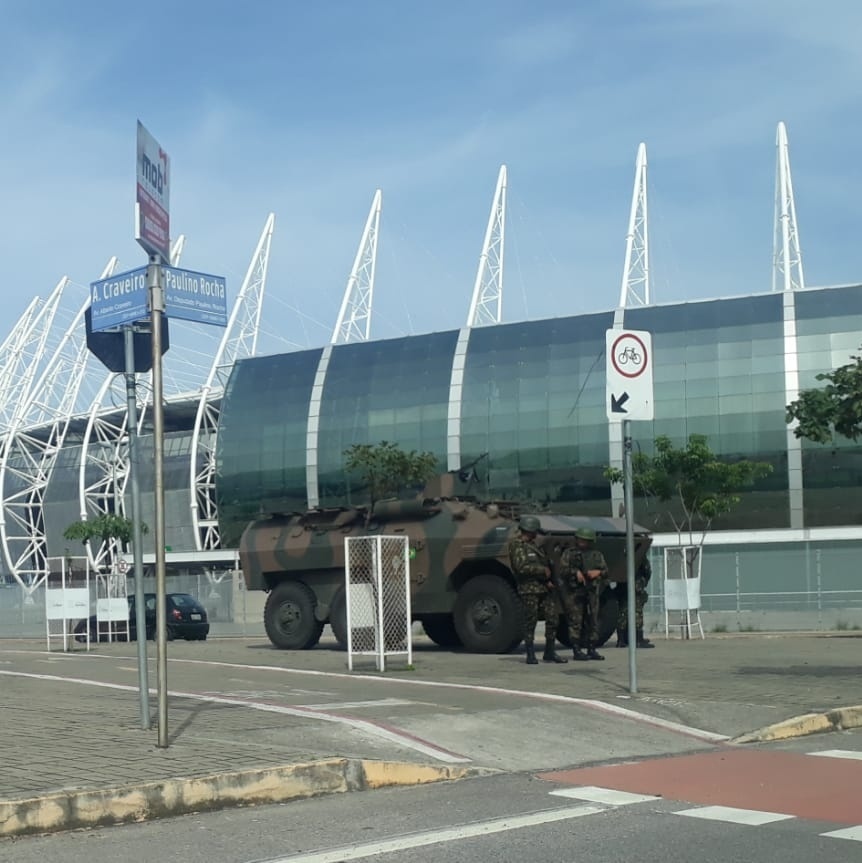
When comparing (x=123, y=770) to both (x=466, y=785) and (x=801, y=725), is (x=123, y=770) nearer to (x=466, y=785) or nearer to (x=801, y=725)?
(x=466, y=785)

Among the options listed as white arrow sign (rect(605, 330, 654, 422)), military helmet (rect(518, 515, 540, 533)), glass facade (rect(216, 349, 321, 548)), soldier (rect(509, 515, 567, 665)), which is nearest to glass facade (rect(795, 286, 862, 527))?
glass facade (rect(216, 349, 321, 548))

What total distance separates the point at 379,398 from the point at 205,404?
497 inches

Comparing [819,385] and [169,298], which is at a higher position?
[819,385]

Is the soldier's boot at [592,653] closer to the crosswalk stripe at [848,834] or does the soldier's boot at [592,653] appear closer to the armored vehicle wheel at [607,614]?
the armored vehicle wheel at [607,614]

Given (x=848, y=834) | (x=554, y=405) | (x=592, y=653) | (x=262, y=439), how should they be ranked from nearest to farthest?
(x=848, y=834) < (x=592, y=653) < (x=554, y=405) < (x=262, y=439)

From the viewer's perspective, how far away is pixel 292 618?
20203mm

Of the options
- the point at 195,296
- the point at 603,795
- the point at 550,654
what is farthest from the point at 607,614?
the point at 603,795

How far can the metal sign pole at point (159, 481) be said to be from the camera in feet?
26.5

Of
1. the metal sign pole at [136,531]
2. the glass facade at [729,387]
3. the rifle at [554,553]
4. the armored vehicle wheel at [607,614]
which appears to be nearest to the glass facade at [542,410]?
the glass facade at [729,387]

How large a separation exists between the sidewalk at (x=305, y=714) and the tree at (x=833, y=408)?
2546 millimetres

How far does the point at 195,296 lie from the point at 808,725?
566cm

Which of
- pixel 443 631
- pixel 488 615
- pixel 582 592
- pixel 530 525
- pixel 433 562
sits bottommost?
pixel 443 631

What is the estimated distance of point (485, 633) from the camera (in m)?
17.9

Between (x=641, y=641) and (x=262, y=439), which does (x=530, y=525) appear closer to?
(x=641, y=641)
